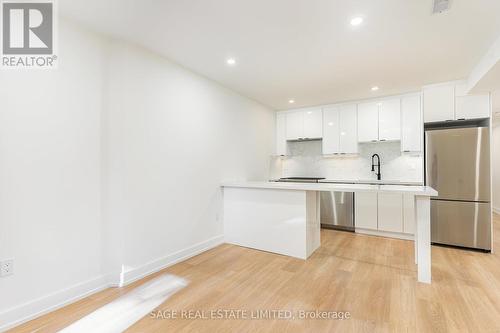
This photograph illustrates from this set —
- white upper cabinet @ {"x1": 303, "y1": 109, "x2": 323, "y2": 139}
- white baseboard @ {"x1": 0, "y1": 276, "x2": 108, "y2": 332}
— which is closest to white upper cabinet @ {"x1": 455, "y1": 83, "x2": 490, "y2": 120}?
white upper cabinet @ {"x1": 303, "y1": 109, "x2": 323, "y2": 139}

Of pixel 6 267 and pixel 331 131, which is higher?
pixel 331 131

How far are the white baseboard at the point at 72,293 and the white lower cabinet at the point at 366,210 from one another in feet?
9.73

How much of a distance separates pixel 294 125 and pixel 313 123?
0.42 meters

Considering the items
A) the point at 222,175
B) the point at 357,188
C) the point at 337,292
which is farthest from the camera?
the point at 222,175

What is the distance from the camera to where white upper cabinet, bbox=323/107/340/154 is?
461cm

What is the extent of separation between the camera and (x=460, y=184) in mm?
3324

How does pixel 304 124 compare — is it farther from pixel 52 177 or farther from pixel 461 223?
pixel 52 177

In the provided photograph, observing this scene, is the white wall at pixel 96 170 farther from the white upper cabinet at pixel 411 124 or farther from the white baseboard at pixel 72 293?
the white upper cabinet at pixel 411 124

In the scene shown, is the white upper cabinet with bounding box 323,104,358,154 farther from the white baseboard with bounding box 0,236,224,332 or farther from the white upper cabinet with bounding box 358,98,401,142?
the white baseboard with bounding box 0,236,224,332

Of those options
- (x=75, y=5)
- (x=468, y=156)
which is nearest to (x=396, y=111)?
(x=468, y=156)

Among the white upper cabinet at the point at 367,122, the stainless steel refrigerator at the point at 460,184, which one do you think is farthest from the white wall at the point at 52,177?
the stainless steel refrigerator at the point at 460,184

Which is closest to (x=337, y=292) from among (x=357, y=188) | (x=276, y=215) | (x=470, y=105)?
(x=357, y=188)

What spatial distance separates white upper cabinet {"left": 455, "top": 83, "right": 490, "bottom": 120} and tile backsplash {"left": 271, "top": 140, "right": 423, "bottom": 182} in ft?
2.91

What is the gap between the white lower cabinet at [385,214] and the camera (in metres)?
3.73
